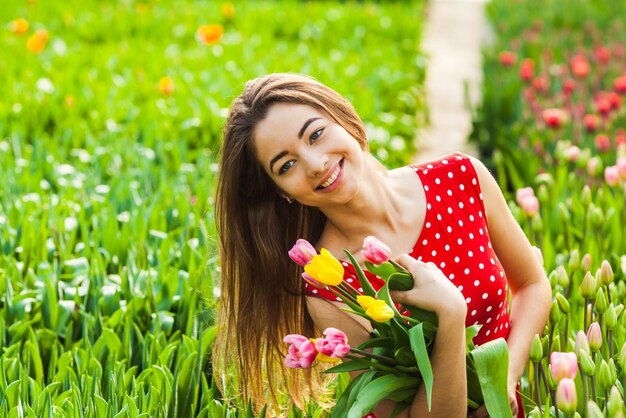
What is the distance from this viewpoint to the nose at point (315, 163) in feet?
5.31

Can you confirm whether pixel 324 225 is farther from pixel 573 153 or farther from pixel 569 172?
pixel 569 172

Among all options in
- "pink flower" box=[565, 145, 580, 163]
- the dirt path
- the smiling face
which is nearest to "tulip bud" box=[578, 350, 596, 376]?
the smiling face

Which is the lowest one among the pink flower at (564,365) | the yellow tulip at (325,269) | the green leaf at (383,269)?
the pink flower at (564,365)

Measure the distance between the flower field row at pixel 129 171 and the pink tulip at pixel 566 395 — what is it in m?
0.65

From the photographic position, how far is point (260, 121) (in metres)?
1.68

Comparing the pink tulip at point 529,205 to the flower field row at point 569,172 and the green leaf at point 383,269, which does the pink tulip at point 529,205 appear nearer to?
the flower field row at point 569,172

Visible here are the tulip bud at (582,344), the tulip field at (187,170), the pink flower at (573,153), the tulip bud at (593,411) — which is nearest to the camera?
the tulip bud at (593,411)

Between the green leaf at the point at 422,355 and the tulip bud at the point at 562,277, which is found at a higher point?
the green leaf at the point at 422,355

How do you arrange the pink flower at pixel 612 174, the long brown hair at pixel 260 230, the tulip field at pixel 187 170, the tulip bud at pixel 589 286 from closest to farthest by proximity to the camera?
the long brown hair at pixel 260 230 → the tulip bud at pixel 589 286 → the tulip field at pixel 187 170 → the pink flower at pixel 612 174

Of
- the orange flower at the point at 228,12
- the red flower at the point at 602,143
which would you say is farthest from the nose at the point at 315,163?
the orange flower at the point at 228,12

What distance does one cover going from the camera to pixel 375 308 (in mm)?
1403

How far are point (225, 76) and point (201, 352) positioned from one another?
2.99 metres

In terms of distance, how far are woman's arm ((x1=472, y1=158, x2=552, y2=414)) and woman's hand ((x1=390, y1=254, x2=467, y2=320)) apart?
0.34 meters

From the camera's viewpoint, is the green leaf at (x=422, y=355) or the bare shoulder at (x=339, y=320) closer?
the green leaf at (x=422, y=355)
